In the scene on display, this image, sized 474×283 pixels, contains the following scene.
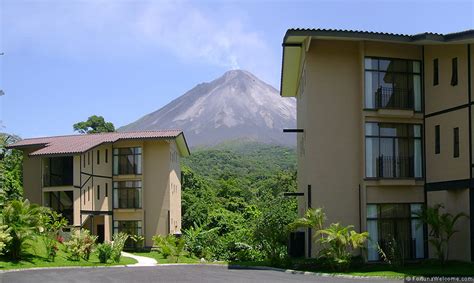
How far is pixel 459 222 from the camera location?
21828 mm

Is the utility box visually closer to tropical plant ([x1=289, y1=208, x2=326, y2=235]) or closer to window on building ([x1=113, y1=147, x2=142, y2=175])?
tropical plant ([x1=289, y1=208, x2=326, y2=235])

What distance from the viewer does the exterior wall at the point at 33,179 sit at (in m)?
37.6

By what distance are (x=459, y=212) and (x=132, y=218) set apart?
24.8m

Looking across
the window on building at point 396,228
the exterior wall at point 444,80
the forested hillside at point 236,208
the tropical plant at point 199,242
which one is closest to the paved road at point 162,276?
the forested hillside at point 236,208

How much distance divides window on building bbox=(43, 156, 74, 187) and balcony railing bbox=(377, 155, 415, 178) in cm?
2072

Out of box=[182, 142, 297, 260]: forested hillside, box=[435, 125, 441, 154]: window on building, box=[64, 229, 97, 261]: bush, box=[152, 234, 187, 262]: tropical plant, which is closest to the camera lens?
box=[435, 125, 441, 154]: window on building

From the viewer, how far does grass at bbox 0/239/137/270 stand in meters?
23.2

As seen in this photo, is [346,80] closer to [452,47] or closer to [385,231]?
[452,47]

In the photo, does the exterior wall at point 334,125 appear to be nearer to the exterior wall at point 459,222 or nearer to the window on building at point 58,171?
the exterior wall at point 459,222

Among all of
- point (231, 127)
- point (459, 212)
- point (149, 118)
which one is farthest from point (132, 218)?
point (149, 118)

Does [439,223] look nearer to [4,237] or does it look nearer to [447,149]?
[447,149]

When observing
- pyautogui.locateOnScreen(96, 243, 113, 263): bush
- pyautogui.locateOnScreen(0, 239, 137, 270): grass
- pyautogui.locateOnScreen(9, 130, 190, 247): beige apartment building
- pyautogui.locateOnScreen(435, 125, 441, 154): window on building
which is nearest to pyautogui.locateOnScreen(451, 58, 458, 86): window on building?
pyautogui.locateOnScreen(435, 125, 441, 154): window on building

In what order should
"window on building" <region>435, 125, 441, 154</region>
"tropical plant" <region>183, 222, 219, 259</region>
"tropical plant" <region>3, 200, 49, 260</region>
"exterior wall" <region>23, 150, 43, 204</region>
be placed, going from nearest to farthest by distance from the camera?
1. "window on building" <region>435, 125, 441, 154</region>
2. "tropical plant" <region>3, 200, 49, 260</region>
3. "tropical plant" <region>183, 222, 219, 259</region>
4. "exterior wall" <region>23, 150, 43, 204</region>

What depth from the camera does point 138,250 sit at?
3953cm
